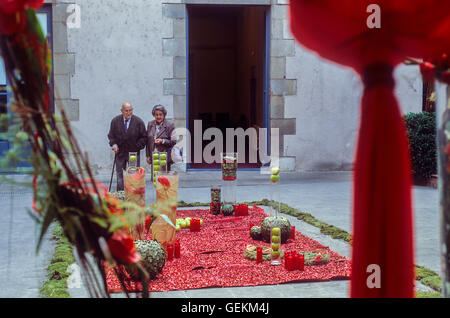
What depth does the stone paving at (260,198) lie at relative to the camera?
4.54 m

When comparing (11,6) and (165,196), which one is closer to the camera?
(11,6)

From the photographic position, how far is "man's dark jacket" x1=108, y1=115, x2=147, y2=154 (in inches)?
349

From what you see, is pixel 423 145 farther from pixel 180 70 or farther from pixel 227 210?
pixel 180 70

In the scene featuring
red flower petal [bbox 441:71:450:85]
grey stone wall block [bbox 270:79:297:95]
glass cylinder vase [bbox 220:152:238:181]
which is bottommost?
glass cylinder vase [bbox 220:152:238:181]

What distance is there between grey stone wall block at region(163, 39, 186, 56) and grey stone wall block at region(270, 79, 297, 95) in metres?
1.91

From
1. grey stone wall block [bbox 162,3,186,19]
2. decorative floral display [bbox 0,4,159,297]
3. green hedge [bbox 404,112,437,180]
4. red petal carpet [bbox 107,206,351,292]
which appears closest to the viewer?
decorative floral display [bbox 0,4,159,297]

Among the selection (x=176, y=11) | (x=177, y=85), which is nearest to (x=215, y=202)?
(x=177, y=85)

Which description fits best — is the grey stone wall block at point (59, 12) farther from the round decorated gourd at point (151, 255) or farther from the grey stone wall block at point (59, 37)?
the round decorated gourd at point (151, 255)

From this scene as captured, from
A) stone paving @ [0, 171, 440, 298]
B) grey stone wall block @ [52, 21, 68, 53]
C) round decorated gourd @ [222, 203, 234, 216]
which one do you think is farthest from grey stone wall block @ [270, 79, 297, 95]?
round decorated gourd @ [222, 203, 234, 216]

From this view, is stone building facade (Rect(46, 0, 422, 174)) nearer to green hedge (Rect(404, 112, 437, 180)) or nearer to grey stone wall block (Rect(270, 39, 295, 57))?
grey stone wall block (Rect(270, 39, 295, 57))

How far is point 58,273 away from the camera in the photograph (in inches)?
193

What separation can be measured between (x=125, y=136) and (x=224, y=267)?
4101 millimetres
